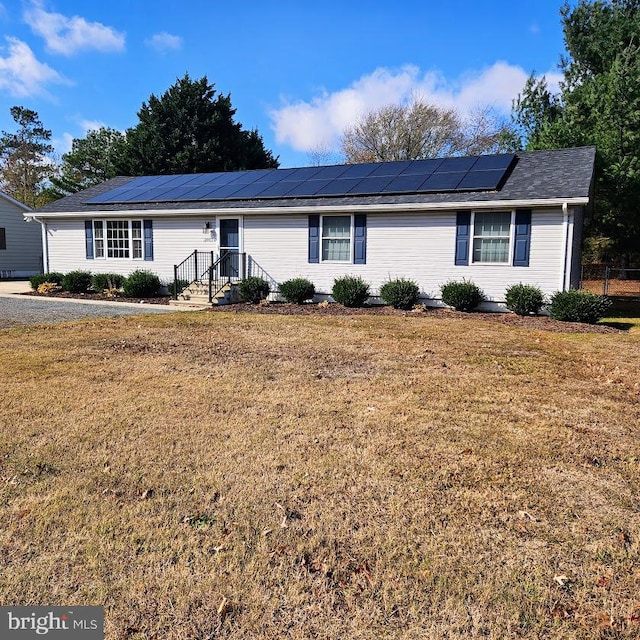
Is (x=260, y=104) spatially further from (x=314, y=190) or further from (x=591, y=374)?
(x=591, y=374)

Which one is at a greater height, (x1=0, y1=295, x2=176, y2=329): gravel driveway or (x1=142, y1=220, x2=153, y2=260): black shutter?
(x1=142, y1=220, x2=153, y2=260): black shutter

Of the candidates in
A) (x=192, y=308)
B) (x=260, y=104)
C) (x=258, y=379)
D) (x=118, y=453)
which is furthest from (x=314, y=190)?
(x=260, y=104)

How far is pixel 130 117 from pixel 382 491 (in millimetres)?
34576

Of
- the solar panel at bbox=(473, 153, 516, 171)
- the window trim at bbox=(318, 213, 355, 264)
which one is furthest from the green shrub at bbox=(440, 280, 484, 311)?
the solar panel at bbox=(473, 153, 516, 171)

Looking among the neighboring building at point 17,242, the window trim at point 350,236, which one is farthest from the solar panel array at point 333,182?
the neighboring building at point 17,242

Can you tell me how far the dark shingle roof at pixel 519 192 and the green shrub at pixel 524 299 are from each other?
A: 2.17 meters

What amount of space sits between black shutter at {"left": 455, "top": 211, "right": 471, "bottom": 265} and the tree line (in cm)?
837

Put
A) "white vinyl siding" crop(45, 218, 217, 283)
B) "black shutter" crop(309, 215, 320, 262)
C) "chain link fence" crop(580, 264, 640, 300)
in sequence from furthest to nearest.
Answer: "chain link fence" crop(580, 264, 640, 300), "white vinyl siding" crop(45, 218, 217, 283), "black shutter" crop(309, 215, 320, 262)

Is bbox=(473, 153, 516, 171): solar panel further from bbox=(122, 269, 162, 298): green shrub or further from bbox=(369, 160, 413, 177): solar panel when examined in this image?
bbox=(122, 269, 162, 298): green shrub

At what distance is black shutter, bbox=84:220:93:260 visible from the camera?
1756 centimetres

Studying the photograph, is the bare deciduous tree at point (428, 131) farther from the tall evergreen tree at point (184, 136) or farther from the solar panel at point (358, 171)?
the solar panel at point (358, 171)

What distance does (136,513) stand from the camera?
2988 mm

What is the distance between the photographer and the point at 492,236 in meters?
12.7

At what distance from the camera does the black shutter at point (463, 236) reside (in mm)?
12844
